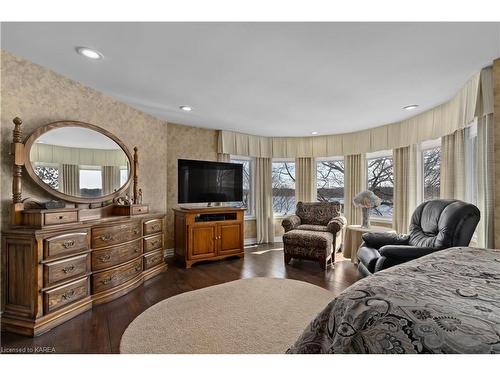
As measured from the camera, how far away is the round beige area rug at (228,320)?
1.75 m

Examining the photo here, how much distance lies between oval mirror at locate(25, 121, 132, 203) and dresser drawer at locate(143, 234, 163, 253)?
2.30 ft

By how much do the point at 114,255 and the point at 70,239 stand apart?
1.68 feet

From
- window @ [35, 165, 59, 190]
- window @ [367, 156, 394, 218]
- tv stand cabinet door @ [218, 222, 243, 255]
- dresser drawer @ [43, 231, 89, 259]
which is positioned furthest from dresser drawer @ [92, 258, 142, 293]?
window @ [367, 156, 394, 218]

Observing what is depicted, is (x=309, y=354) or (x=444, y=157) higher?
(x=444, y=157)

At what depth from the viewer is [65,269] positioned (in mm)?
2117

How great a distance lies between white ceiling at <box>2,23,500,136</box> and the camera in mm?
1729

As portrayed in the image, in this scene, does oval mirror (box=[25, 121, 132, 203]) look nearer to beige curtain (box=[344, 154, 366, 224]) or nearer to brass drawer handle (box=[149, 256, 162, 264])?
brass drawer handle (box=[149, 256, 162, 264])

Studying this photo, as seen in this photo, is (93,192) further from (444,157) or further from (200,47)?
(444,157)

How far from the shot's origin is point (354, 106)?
3.37 metres

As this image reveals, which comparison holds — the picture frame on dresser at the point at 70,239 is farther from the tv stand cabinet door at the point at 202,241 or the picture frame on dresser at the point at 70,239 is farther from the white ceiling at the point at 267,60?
the white ceiling at the point at 267,60

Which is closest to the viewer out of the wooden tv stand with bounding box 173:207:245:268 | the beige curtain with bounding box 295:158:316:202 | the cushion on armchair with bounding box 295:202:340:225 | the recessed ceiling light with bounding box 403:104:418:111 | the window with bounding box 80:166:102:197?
the window with bounding box 80:166:102:197

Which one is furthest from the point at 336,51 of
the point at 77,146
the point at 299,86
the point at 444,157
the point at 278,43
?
the point at 77,146

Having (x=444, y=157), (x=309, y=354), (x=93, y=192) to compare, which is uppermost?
(x=444, y=157)

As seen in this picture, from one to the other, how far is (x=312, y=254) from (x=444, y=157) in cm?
222
